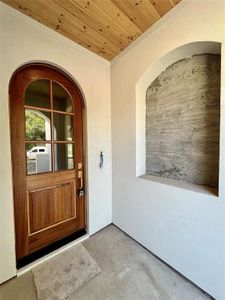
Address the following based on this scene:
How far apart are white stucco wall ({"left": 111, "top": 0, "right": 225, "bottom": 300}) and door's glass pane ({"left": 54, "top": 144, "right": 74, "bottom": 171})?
67 cm

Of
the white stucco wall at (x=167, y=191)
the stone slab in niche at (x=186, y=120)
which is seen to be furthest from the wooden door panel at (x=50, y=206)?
the stone slab in niche at (x=186, y=120)

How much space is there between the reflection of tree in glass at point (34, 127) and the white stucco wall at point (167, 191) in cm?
101

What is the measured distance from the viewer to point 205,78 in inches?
54.6

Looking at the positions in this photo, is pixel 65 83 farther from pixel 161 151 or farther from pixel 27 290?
pixel 27 290

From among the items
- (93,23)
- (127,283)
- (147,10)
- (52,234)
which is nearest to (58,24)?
(93,23)

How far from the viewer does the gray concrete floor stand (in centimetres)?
122

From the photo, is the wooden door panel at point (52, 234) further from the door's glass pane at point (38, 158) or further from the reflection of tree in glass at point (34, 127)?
the reflection of tree in glass at point (34, 127)

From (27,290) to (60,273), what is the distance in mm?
290

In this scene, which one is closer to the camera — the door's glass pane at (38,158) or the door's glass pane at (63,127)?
the door's glass pane at (38,158)

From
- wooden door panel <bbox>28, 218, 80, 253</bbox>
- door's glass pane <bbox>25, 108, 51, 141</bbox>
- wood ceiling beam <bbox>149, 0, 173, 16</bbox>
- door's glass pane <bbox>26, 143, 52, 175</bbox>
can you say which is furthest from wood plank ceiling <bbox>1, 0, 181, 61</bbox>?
wooden door panel <bbox>28, 218, 80, 253</bbox>

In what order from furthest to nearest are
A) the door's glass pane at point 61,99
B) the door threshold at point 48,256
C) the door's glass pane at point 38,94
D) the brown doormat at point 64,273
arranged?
the door's glass pane at point 61,99, the door's glass pane at point 38,94, the door threshold at point 48,256, the brown doormat at point 64,273

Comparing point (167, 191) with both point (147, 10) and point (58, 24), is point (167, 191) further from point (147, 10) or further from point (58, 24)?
point (58, 24)

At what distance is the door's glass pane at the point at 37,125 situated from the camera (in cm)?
157

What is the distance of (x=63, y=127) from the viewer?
184cm
